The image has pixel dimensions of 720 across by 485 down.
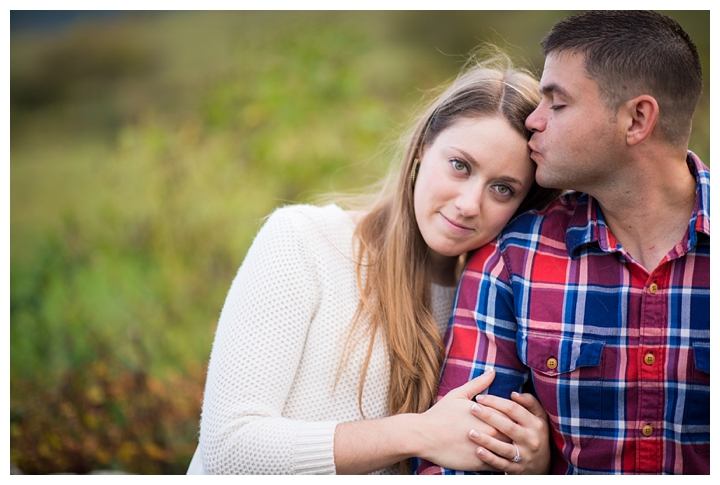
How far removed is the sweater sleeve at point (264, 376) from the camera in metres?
1.78

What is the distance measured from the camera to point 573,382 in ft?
6.11

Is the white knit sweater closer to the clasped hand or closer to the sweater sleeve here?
the sweater sleeve

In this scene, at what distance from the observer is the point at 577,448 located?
188 centimetres

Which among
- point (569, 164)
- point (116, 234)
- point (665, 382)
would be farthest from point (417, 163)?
point (116, 234)

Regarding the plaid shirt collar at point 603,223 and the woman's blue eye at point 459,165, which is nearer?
the plaid shirt collar at point 603,223

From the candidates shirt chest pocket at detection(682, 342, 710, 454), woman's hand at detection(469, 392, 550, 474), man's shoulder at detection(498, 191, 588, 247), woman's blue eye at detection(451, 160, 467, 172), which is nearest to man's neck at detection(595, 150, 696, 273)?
man's shoulder at detection(498, 191, 588, 247)

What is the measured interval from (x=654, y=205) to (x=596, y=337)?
0.41 meters

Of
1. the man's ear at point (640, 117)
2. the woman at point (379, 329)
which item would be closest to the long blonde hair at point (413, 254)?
the woman at point (379, 329)

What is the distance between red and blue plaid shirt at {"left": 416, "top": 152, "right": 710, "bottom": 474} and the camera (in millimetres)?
1779

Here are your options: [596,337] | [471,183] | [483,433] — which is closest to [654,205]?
[596,337]

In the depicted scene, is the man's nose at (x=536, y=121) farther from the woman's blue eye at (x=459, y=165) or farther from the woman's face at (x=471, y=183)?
the woman's blue eye at (x=459, y=165)

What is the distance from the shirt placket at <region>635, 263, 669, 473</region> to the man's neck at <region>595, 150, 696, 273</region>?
7 centimetres

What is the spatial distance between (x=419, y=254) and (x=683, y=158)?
82cm
